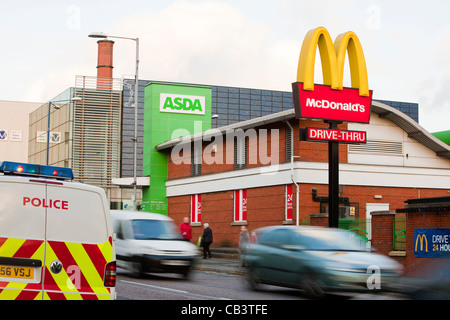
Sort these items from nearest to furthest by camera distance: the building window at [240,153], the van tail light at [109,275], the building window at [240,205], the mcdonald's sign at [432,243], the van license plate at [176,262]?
the van tail light at [109,275]
the van license plate at [176,262]
the mcdonald's sign at [432,243]
the building window at [240,205]
the building window at [240,153]

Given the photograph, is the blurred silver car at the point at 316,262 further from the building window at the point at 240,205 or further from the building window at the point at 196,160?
the building window at the point at 196,160

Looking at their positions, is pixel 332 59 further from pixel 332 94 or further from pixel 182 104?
pixel 182 104

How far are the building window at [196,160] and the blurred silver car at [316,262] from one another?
24.4m

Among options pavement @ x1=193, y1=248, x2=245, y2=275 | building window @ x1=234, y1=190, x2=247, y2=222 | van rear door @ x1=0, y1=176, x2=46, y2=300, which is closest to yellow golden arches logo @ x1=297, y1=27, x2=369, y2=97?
pavement @ x1=193, y1=248, x2=245, y2=275

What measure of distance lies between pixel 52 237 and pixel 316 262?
26.0 feet

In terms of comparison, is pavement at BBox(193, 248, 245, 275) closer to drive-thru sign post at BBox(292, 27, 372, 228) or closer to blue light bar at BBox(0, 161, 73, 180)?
drive-thru sign post at BBox(292, 27, 372, 228)

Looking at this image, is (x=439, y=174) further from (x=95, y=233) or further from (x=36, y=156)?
(x=36, y=156)

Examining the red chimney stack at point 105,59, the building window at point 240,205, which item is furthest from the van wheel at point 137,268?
the red chimney stack at point 105,59

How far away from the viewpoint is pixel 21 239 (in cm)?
780

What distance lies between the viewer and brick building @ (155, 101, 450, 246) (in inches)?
1282

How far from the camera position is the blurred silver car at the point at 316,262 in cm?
1443

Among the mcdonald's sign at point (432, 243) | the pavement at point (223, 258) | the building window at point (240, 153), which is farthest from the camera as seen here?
the building window at point (240, 153)

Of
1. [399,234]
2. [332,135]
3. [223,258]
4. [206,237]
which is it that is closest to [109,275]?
[332,135]
